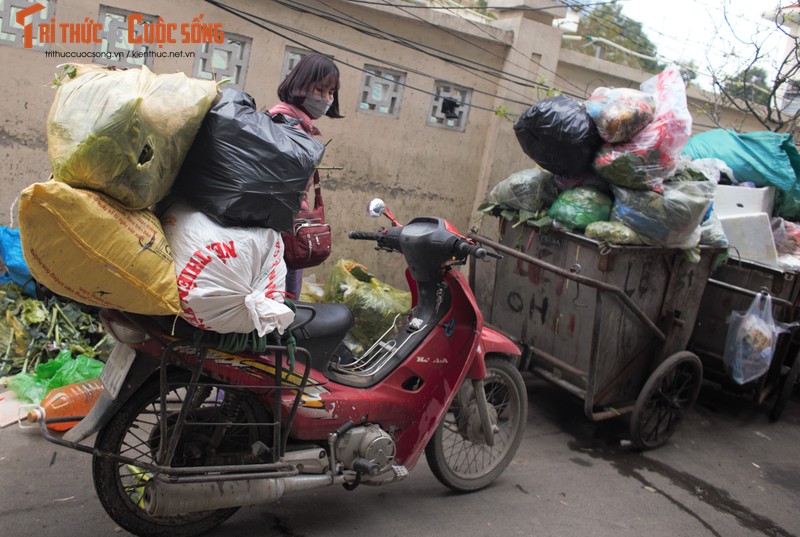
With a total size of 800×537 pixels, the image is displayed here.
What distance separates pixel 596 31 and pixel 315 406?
1814cm

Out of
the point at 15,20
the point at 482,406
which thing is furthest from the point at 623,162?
the point at 15,20

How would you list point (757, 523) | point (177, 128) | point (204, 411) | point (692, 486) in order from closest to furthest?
1. point (177, 128)
2. point (204, 411)
3. point (757, 523)
4. point (692, 486)

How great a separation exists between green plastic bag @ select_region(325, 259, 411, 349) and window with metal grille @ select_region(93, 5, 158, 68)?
2.22 m

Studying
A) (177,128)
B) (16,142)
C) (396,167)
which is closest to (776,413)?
(396,167)

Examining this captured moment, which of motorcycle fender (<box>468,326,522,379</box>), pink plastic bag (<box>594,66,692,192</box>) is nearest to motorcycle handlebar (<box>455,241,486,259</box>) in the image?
motorcycle fender (<box>468,326,522,379</box>)

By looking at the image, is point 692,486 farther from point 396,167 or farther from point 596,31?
point 596,31

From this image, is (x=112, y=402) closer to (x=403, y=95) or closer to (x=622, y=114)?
(x=622, y=114)

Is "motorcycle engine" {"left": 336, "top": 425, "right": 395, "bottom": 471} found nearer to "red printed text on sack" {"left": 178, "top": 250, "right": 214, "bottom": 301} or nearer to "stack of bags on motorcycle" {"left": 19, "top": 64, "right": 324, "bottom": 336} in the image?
"stack of bags on motorcycle" {"left": 19, "top": 64, "right": 324, "bottom": 336}

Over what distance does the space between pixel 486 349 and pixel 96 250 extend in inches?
82.6

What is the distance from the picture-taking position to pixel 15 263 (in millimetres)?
4652

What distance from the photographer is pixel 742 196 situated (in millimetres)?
5715

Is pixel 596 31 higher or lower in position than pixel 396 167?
higher

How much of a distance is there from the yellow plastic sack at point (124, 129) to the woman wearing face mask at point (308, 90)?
1.42 m

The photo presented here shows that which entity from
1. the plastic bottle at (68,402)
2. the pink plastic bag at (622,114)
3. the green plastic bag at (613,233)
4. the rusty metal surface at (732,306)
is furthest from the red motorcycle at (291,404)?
the rusty metal surface at (732,306)
